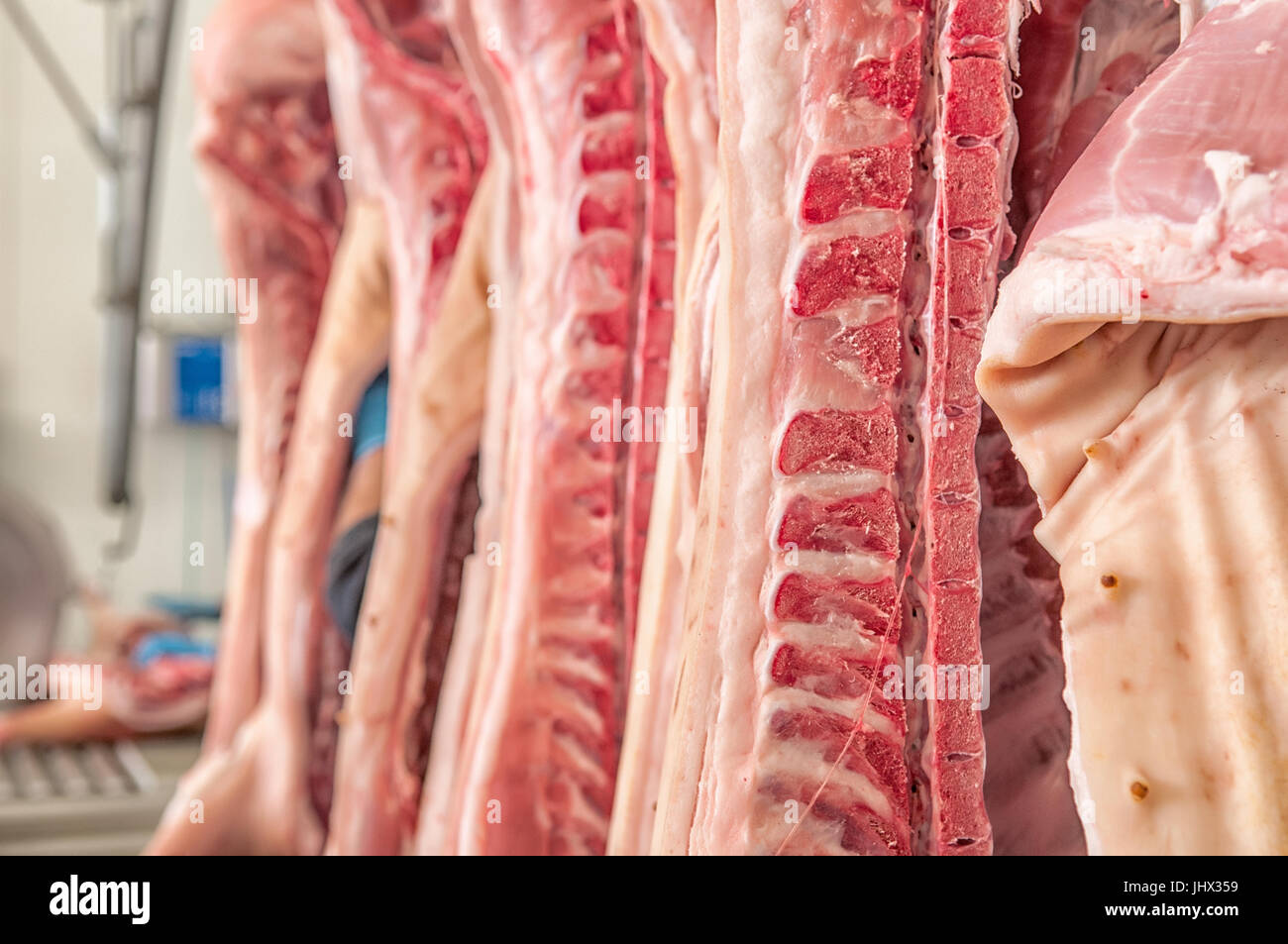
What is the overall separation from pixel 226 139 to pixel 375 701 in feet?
2.10

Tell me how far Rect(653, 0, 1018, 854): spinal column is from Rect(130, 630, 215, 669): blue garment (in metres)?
1.63

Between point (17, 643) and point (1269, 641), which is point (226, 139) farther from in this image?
point (1269, 641)

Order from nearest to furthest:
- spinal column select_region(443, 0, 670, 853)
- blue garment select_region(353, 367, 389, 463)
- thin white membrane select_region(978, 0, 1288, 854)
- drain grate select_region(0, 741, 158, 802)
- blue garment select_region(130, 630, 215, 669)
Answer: thin white membrane select_region(978, 0, 1288, 854) < spinal column select_region(443, 0, 670, 853) < blue garment select_region(353, 367, 389, 463) < drain grate select_region(0, 741, 158, 802) < blue garment select_region(130, 630, 215, 669)

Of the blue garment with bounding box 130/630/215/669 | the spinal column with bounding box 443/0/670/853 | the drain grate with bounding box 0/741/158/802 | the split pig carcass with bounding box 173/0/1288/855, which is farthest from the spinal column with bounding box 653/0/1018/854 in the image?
the blue garment with bounding box 130/630/215/669

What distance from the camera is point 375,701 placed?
1.05 meters

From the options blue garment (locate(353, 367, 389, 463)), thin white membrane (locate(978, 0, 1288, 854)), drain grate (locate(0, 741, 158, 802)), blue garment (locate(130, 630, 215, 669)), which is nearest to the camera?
thin white membrane (locate(978, 0, 1288, 854))

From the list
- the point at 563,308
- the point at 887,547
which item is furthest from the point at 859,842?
the point at 563,308

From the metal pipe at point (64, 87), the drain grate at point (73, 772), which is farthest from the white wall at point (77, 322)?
the drain grate at point (73, 772)

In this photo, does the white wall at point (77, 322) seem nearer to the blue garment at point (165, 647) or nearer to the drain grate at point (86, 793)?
the blue garment at point (165, 647)

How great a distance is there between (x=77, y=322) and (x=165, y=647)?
1.79 feet

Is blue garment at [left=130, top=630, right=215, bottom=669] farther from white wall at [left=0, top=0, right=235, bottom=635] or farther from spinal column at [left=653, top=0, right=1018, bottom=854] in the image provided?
spinal column at [left=653, top=0, right=1018, bottom=854]

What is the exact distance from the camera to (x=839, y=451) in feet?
2.10

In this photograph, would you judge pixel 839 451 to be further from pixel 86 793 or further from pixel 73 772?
pixel 73 772

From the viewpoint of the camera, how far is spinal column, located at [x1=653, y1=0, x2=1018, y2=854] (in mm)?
628
